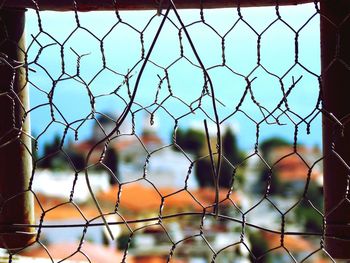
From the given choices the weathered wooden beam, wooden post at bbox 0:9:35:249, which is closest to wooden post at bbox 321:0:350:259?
the weathered wooden beam

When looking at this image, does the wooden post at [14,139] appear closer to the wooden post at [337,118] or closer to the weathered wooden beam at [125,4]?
the weathered wooden beam at [125,4]

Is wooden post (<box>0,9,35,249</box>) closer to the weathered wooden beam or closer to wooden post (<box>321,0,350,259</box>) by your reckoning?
the weathered wooden beam

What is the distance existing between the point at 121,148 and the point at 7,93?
716cm

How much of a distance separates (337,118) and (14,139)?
290mm

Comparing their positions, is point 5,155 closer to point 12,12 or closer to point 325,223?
point 12,12

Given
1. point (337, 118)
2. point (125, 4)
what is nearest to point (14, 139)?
point (125, 4)

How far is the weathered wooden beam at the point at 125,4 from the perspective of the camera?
532 mm

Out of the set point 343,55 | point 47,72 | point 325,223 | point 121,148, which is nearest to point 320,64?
point 343,55

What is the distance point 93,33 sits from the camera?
1.83 feet

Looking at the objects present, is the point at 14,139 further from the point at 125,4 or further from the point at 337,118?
the point at 337,118

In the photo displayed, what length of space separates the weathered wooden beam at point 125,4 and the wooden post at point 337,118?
30mm

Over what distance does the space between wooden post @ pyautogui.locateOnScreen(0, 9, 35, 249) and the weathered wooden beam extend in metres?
0.02

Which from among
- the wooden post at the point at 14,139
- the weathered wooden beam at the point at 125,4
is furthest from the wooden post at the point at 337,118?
the wooden post at the point at 14,139

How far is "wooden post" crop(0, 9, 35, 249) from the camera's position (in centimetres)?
58
